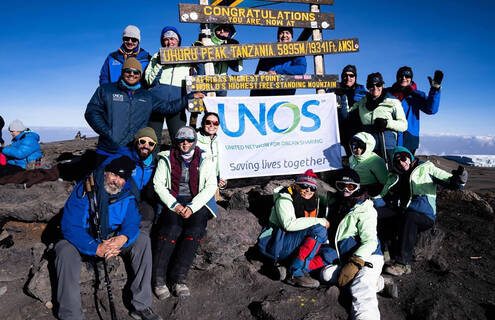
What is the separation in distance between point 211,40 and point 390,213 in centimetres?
506

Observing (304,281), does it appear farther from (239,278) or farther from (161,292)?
(161,292)

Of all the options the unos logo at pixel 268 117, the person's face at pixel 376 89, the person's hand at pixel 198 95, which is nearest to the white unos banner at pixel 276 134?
the unos logo at pixel 268 117

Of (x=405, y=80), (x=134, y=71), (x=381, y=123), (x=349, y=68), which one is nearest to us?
(x=134, y=71)

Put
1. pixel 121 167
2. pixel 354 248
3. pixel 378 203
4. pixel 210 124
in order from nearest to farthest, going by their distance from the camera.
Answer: pixel 121 167 < pixel 354 248 < pixel 378 203 < pixel 210 124

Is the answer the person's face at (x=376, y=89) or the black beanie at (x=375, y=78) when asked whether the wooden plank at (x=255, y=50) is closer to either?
the black beanie at (x=375, y=78)

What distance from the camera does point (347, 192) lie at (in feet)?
16.4

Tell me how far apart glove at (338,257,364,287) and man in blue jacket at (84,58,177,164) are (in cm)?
411

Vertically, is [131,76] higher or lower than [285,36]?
lower

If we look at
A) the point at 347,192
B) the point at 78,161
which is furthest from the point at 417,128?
the point at 78,161

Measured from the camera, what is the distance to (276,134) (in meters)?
7.01

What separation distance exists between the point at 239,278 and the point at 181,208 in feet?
5.11

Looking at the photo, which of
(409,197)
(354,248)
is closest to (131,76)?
(354,248)

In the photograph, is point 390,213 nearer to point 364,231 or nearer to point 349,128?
point 364,231

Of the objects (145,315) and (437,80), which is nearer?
(145,315)
